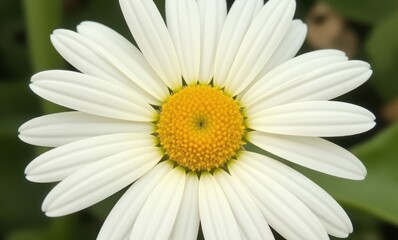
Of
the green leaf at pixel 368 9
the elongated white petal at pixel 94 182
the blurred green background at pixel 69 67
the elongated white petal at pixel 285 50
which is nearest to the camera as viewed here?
the elongated white petal at pixel 94 182

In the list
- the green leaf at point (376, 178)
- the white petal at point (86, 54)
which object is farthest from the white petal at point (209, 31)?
the green leaf at point (376, 178)

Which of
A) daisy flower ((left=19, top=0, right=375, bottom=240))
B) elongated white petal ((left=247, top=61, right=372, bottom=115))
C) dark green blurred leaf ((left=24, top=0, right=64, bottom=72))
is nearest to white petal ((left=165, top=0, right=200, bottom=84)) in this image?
daisy flower ((left=19, top=0, right=375, bottom=240))

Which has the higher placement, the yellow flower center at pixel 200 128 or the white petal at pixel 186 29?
the white petal at pixel 186 29

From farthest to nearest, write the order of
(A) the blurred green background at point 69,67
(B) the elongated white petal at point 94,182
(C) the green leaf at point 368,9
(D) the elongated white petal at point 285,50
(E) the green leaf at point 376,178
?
(C) the green leaf at point 368,9 < (A) the blurred green background at point 69,67 < (E) the green leaf at point 376,178 < (D) the elongated white petal at point 285,50 < (B) the elongated white petal at point 94,182

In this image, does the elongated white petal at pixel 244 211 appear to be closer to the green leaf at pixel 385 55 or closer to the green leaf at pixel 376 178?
the green leaf at pixel 376 178

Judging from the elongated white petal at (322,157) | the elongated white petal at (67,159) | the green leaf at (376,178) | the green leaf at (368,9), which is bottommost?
the green leaf at (376,178)

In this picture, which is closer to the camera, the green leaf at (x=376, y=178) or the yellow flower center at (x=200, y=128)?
the yellow flower center at (x=200, y=128)

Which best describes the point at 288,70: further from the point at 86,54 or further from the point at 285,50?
the point at 86,54
